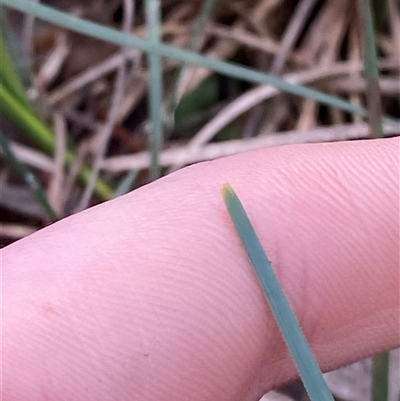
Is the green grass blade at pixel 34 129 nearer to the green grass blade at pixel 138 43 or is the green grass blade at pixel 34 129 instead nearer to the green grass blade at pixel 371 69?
the green grass blade at pixel 138 43

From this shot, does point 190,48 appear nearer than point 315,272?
No

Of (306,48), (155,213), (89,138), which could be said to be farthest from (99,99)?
(155,213)

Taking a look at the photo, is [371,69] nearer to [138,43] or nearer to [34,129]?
[138,43]

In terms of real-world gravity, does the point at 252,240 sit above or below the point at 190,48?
below

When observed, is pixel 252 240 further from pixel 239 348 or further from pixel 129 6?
pixel 129 6

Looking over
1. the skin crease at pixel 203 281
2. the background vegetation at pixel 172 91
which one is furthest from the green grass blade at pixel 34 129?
the skin crease at pixel 203 281

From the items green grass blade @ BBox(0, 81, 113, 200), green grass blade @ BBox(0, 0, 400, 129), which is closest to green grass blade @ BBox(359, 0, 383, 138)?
green grass blade @ BBox(0, 0, 400, 129)

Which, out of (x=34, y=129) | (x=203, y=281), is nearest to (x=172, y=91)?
(x=34, y=129)
